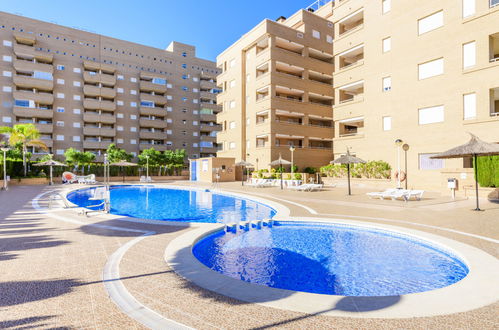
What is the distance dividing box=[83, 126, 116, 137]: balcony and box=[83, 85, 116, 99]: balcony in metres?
6.30

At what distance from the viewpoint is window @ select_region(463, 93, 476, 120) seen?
61.8 feet

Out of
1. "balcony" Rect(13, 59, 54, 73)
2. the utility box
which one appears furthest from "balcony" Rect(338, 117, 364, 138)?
"balcony" Rect(13, 59, 54, 73)

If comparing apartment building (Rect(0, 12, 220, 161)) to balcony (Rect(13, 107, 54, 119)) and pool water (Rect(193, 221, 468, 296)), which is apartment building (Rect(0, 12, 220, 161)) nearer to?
balcony (Rect(13, 107, 54, 119))

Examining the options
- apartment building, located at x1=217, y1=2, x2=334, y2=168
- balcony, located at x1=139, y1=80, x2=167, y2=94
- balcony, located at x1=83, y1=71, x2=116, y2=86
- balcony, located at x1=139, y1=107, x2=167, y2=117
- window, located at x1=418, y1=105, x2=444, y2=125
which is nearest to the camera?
window, located at x1=418, y1=105, x2=444, y2=125

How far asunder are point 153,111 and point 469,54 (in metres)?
51.4

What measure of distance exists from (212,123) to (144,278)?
6093 centimetres

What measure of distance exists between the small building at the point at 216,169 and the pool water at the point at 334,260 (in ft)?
84.2

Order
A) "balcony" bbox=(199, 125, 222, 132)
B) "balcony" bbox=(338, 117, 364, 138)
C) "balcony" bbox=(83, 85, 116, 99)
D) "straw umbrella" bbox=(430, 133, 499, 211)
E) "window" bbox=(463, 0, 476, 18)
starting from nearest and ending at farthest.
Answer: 1. "straw umbrella" bbox=(430, 133, 499, 211)
2. "window" bbox=(463, 0, 476, 18)
3. "balcony" bbox=(338, 117, 364, 138)
4. "balcony" bbox=(83, 85, 116, 99)
5. "balcony" bbox=(199, 125, 222, 132)

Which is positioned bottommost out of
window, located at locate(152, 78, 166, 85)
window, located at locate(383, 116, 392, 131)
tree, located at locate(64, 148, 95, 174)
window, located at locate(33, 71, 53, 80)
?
tree, located at locate(64, 148, 95, 174)

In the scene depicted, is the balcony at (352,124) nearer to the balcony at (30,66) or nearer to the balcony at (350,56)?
the balcony at (350,56)

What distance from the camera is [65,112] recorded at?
4947cm

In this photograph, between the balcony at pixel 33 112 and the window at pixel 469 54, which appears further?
the balcony at pixel 33 112

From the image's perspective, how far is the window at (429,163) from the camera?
2033 centimetres

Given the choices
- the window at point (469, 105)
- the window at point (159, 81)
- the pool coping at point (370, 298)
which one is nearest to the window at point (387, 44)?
the window at point (469, 105)
